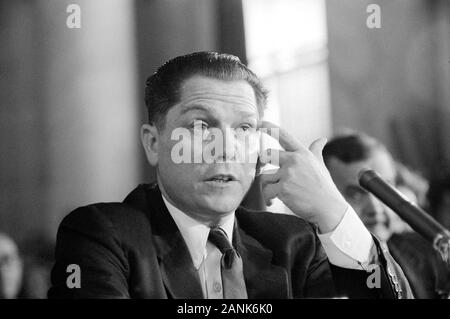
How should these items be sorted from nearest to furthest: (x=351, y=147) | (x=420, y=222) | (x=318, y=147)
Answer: (x=420, y=222) < (x=318, y=147) < (x=351, y=147)

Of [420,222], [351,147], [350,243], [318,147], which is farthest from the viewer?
[351,147]

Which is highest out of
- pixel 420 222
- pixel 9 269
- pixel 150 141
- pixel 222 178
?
pixel 150 141

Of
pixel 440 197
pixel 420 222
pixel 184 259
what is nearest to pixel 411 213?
pixel 420 222

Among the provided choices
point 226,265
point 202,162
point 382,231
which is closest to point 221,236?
point 226,265

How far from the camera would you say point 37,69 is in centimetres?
201

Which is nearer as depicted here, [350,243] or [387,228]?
[350,243]

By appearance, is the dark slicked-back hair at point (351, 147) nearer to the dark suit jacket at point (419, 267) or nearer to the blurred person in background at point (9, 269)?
the dark suit jacket at point (419, 267)

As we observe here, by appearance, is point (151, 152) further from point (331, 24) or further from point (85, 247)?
point (331, 24)

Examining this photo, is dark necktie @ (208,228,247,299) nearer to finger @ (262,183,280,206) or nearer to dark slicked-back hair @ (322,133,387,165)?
finger @ (262,183,280,206)

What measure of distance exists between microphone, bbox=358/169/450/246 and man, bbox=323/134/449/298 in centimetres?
14

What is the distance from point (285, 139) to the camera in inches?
75.4

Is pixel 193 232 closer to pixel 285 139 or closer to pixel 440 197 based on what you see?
pixel 285 139

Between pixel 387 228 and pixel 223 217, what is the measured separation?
19.5 inches

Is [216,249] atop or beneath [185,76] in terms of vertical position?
beneath
